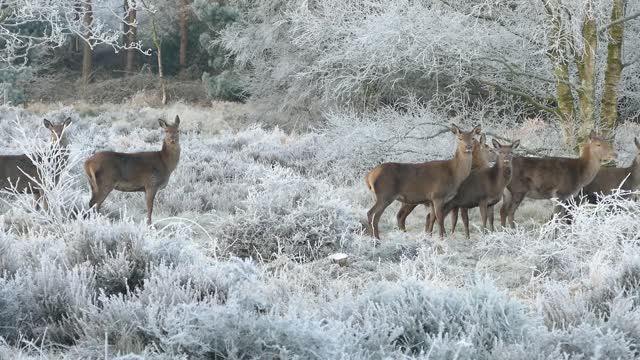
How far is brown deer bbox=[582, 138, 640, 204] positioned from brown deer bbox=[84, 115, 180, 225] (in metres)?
5.63

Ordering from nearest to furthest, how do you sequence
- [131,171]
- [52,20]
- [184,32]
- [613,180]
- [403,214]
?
[131,171] < [403,214] < [613,180] < [52,20] < [184,32]

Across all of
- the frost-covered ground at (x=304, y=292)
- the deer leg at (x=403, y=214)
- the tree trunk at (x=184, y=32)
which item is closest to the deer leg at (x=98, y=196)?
the frost-covered ground at (x=304, y=292)

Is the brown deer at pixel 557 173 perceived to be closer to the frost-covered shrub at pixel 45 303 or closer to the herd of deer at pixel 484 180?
the herd of deer at pixel 484 180

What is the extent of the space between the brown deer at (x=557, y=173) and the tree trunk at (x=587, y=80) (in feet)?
3.25

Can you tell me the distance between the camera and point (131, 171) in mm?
10500

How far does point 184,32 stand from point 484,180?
103ft

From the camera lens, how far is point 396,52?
38.1 feet

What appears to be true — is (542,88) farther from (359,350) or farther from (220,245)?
(359,350)

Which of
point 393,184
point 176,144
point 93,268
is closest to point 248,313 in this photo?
point 93,268

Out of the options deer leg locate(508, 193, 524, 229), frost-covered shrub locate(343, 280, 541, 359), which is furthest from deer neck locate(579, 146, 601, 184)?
frost-covered shrub locate(343, 280, 541, 359)

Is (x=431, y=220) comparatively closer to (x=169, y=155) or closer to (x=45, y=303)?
(x=169, y=155)

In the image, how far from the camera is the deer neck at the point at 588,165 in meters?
10.5

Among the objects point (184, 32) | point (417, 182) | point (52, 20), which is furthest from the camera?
point (184, 32)

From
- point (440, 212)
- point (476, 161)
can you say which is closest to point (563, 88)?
point (476, 161)
